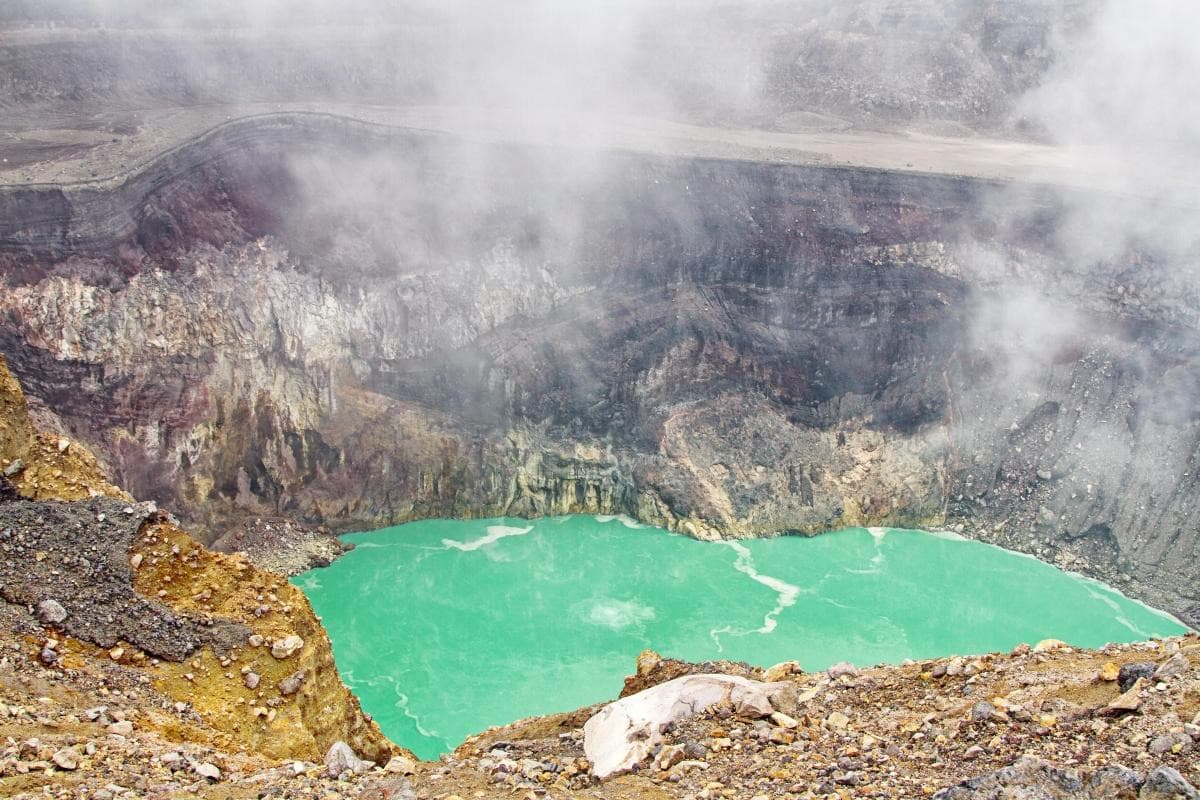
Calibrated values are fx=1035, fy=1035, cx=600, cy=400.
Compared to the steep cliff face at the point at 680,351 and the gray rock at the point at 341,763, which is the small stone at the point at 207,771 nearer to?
the gray rock at the point at 341,763

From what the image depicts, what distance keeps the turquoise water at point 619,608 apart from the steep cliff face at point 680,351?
1.31m

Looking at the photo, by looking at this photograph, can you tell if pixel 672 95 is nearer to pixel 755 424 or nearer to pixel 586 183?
pixel 586 183

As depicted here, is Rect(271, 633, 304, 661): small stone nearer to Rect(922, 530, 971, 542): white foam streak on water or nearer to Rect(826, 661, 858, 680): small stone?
Rect(826, 661, 858, 680): small stone

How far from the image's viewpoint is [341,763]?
37.5 feet

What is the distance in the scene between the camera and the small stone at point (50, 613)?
12383mm

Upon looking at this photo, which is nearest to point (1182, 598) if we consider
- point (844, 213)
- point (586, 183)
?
point (844, 213)

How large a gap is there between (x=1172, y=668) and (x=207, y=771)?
955cm

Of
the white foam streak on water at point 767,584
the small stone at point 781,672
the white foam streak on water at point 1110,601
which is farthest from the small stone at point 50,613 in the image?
the white foam streak on water at point 1110,601

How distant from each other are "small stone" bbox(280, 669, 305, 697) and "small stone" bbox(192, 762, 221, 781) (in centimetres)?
253

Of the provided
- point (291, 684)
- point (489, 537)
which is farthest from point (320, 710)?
point (489, 537)

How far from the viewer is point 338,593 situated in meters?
33.6

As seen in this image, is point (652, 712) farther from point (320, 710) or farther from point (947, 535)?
point (947, 535)

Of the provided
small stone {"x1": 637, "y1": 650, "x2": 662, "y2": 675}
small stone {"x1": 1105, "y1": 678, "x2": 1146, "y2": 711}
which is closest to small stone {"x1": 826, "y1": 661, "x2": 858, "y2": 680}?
small stone {"x1": 637, "y1": 650, "x2": 662, "y2": 675}

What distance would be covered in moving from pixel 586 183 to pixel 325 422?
12964mm
